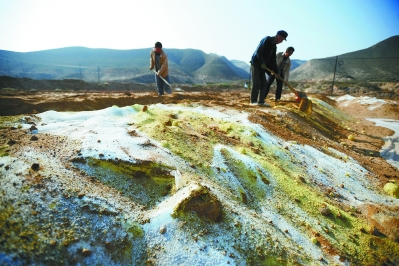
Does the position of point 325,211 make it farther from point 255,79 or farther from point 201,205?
point 255,79

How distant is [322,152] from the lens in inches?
133

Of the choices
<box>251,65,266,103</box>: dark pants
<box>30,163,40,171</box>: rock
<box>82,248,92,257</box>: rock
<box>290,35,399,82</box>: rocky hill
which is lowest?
<box>82,248,92,257</box>: rock

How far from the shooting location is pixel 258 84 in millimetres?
4742

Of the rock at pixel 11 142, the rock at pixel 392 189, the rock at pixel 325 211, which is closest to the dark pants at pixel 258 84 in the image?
the rock at pixel 392 189

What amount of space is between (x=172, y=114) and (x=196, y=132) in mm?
786

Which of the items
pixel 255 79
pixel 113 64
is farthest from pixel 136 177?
pixel 113 64

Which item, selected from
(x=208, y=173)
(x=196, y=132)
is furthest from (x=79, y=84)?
(x=208, y=173)

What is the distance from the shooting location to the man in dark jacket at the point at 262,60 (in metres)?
4.44

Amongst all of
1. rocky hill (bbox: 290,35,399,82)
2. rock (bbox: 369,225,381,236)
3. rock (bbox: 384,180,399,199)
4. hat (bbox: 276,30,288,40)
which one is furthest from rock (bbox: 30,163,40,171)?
rocky hill (bbox: 290,35,399,82)

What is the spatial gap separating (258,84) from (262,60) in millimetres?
502

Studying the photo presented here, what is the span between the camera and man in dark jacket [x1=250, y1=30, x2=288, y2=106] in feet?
14.6

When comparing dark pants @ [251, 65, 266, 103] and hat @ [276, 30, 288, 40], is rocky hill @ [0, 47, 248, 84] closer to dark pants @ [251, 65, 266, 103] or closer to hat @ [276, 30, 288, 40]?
dark pants @ [251, 65, 266, 103]

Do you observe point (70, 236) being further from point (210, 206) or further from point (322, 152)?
point (322, 152)

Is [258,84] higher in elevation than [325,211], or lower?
higher
